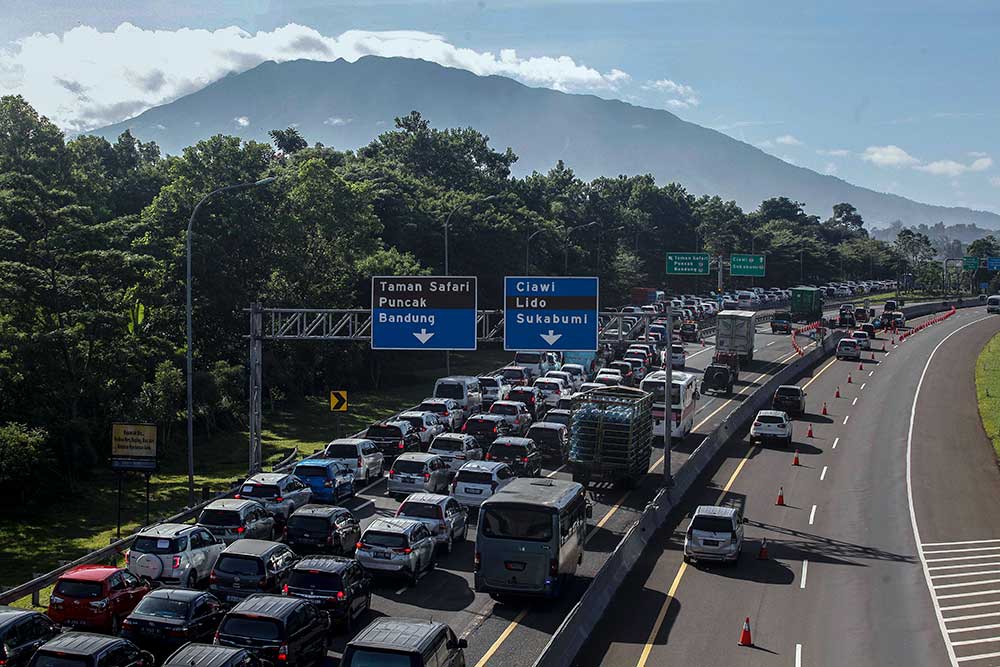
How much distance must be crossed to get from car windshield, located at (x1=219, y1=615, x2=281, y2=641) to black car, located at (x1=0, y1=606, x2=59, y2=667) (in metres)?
3.31

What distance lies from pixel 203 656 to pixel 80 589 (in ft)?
20.3

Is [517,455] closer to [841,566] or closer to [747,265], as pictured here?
[841,566]

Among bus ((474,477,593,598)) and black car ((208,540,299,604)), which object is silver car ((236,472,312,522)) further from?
bus ((474,477,593,598))

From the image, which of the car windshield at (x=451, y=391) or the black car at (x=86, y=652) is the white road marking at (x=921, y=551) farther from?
the car windshield at (x=451, y=391)

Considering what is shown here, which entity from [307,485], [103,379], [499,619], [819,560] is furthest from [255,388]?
[819,560]

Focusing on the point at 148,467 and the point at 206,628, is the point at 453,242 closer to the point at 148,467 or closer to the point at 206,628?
the point at 148,467

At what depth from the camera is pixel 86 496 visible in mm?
39094

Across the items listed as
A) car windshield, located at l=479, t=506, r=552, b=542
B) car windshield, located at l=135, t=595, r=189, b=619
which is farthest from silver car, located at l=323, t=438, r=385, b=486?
car windshield, located at l=135, t=595, r=189, b=619

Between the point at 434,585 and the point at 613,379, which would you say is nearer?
the point at 434,585

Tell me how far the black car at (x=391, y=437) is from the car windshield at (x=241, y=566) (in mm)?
17964

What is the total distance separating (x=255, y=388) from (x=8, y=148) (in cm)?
4265

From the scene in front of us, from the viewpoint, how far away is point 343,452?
1454 inches

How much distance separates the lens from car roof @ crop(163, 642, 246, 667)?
15.9 m

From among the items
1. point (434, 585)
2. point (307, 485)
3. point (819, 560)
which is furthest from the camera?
point (307, 485)
